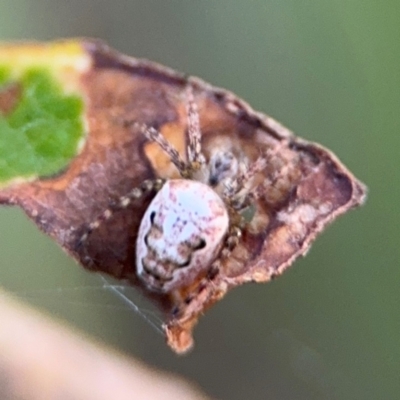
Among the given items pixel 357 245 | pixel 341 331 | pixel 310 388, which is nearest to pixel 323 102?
pixel 357 245

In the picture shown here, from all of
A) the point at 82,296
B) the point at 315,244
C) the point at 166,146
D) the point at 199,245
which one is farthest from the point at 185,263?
the point at 315,244

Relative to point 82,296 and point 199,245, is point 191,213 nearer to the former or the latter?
point 199,245

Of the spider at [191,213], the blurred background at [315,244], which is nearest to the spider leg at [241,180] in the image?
the spider at [191,213]

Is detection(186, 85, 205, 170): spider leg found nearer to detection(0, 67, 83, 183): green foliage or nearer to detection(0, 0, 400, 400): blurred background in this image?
detection(0, 67, 83, 183): green foliage

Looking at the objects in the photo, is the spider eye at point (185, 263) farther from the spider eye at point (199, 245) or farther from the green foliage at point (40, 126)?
the green foliage at point (40, 126)

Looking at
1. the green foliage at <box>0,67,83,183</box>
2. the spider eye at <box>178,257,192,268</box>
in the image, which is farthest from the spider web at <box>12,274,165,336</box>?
the green foliage at <box>0,67,83,183</box>

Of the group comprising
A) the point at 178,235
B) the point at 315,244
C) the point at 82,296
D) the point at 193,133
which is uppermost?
the point at 193,133
